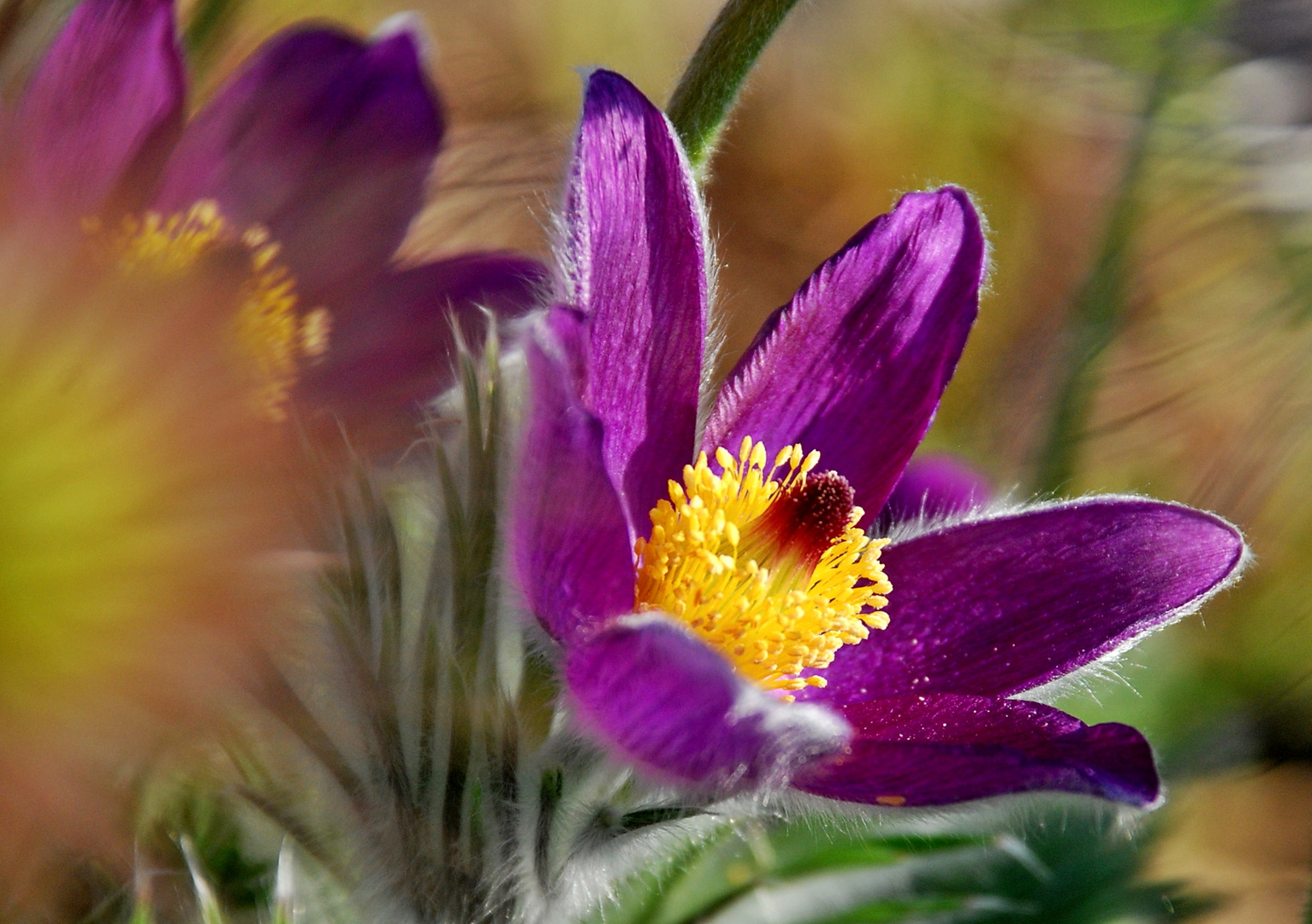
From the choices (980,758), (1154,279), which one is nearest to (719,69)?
(980,758)

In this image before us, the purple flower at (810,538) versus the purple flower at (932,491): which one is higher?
the purple flower at (810,538)

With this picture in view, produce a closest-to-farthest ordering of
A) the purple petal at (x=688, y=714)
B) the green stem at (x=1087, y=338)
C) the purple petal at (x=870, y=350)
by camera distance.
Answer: the purple petal at (x=688, y=714) < the purple petal at (x=870, y=350) < the green stem at (x=1087, y=338)

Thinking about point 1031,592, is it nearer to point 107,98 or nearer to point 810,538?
point 810,538

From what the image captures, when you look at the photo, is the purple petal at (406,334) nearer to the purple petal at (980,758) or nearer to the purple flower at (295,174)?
the purple flower at (295,174)

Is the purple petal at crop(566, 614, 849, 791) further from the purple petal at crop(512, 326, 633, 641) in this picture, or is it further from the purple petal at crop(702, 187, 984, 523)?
the purple petal at crop(702, 187, 984, 523)

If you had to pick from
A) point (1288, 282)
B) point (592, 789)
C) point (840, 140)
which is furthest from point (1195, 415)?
point (592, 789)

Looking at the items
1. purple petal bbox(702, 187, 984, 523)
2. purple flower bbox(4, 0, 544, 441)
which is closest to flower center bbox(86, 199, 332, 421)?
purple flower bbox(4, 0, 544, 441)

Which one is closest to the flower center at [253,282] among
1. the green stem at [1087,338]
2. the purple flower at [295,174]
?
the purple flower at [295,174]
